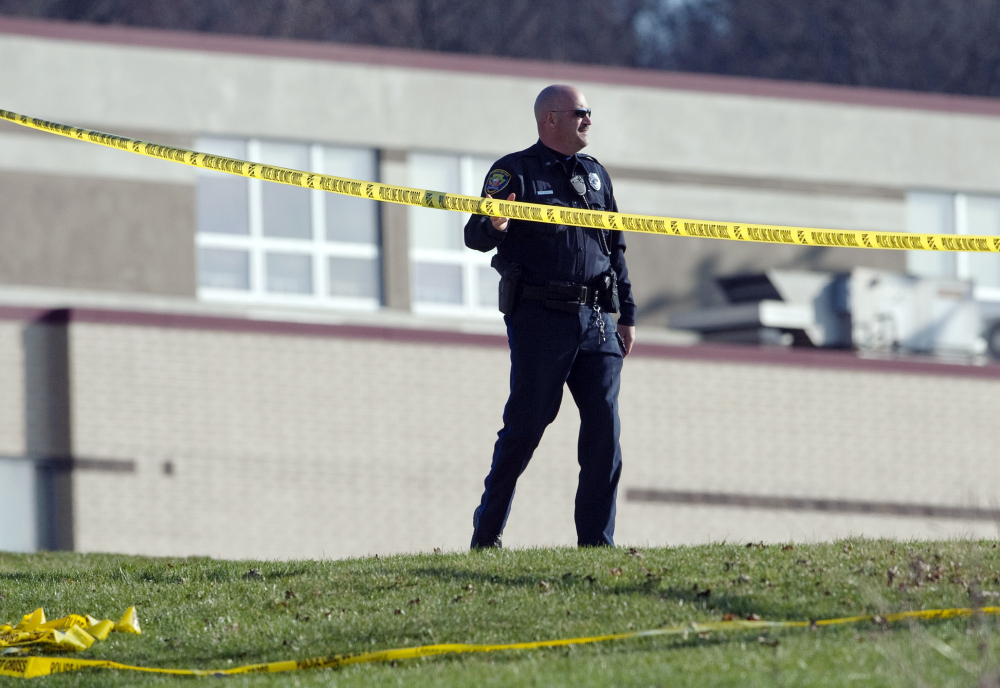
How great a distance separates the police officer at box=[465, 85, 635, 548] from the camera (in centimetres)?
780

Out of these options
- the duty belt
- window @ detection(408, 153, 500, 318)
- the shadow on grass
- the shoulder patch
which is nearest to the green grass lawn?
the shadow on grass

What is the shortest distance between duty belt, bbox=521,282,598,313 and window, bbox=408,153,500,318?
1521cm

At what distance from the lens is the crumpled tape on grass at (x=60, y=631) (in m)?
6.45

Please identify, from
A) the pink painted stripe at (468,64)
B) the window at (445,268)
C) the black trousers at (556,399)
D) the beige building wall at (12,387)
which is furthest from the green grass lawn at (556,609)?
the pink painted stripe at (468,64)

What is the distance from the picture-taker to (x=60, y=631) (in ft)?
21.5

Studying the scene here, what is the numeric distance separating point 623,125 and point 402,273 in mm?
4084

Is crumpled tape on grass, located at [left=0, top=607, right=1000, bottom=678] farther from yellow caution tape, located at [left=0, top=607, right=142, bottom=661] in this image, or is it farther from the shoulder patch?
the shoulder patch

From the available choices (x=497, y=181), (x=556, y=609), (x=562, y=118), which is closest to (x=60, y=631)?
(x=556, y=609)

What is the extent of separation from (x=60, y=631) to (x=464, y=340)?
591 inches

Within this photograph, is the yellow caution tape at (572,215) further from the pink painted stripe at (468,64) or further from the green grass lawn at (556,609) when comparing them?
the pink painted stripe at (468,64)

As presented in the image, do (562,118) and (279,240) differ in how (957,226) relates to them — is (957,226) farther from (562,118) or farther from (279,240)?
(562,118)

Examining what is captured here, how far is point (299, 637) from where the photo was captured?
6.59 meters

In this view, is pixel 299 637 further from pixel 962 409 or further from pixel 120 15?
pixel 120 15

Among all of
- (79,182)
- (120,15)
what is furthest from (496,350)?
(120,15)
